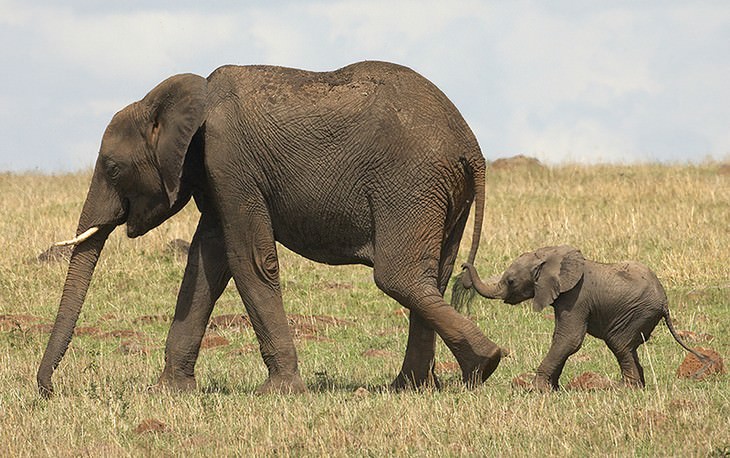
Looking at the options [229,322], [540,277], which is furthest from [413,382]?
[229,322]

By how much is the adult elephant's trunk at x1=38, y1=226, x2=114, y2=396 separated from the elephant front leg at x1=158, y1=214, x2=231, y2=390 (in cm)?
83

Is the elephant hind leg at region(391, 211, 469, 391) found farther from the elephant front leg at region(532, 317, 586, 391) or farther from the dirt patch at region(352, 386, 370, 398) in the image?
the elephant front leg at region(532, 317, 586, 391)

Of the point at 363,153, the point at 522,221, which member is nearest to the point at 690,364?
the point at 363,153

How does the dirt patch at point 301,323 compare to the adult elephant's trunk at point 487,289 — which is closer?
the adult elephant's trunk at point 487,289

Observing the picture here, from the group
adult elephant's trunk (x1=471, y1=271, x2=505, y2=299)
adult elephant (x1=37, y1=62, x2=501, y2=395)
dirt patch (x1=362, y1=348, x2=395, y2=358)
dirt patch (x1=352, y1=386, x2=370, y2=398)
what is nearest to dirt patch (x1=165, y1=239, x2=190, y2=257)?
dirt patch (x1=362, y1=348, x2=395, y2=358)

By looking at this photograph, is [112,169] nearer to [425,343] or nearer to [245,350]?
[425,343]

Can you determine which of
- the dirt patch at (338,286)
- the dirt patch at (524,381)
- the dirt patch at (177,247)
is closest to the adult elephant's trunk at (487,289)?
the dirt patch at (524,381)

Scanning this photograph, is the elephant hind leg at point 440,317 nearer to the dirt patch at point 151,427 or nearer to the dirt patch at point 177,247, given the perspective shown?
the dirt patch at point 151,427

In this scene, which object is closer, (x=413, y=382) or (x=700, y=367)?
(x=413, y=382)

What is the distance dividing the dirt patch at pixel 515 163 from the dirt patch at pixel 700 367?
20352 millimetres

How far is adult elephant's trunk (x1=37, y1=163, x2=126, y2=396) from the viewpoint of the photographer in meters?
11.5

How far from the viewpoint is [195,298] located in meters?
12.1

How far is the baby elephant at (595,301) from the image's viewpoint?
37.8ft

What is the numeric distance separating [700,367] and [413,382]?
246cm
